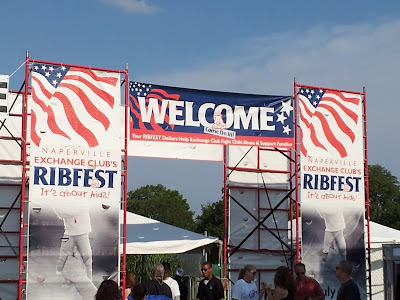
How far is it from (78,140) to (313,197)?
512 centimetres

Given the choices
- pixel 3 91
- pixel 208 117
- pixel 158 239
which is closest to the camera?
pixel 3 91

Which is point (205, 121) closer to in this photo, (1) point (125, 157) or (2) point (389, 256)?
(1) point (125, 157)

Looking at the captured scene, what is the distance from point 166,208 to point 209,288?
220ft

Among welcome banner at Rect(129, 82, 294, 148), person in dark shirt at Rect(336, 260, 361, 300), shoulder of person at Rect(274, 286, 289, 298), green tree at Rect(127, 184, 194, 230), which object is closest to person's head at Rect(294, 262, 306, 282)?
person in dark shirt at Rect(336, 260, 361, 300)

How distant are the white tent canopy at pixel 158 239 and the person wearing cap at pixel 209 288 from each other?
8.16 feet

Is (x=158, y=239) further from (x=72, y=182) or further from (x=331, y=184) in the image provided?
(x=331, y=184)

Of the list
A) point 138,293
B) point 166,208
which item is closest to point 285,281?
point 138,293

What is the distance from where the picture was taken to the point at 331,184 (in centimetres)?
1456

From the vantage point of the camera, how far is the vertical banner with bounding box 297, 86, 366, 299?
14297mm

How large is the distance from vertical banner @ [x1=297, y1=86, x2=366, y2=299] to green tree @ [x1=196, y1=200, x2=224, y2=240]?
41.4 meters

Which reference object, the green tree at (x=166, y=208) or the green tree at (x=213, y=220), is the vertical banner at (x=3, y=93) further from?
the green tree at (x=166, y=208)

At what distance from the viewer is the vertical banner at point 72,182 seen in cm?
1187

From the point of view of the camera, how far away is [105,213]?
12.4 metres

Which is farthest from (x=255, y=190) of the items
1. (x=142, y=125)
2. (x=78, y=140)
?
(x=78, y=140)
